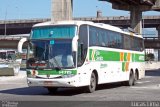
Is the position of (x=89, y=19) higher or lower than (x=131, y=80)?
higher

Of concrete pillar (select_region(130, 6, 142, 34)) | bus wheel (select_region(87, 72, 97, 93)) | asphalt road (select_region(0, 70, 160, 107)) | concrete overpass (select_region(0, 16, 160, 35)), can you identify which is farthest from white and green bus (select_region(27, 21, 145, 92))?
concrete overpass (select_region(0, 16, 160, 35))

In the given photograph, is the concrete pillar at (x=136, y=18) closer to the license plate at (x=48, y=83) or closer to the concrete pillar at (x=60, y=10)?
the concrete pillar at (x=60, y=10)

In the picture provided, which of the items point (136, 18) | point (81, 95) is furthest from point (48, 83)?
point (136, 18)

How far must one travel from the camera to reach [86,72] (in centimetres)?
2084

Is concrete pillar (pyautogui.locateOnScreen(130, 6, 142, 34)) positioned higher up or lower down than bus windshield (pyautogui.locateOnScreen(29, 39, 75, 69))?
higher up

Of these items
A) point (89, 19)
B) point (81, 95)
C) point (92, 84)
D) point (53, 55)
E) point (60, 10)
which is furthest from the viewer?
point (89, 19)

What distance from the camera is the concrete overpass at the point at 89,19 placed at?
13300 centimetres

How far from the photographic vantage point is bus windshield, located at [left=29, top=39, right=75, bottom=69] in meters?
19.7

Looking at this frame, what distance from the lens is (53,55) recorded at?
19781 mm

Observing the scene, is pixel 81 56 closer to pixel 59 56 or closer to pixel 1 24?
pixel 59 56

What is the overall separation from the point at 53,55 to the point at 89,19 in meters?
120

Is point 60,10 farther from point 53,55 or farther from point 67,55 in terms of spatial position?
point 67,55

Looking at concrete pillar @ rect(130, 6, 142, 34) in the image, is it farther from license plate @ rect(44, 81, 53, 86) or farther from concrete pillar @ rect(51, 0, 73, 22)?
license plate @ rect(44, 81, 53, 86)

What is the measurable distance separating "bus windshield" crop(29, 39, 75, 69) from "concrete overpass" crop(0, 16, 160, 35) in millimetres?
110439
